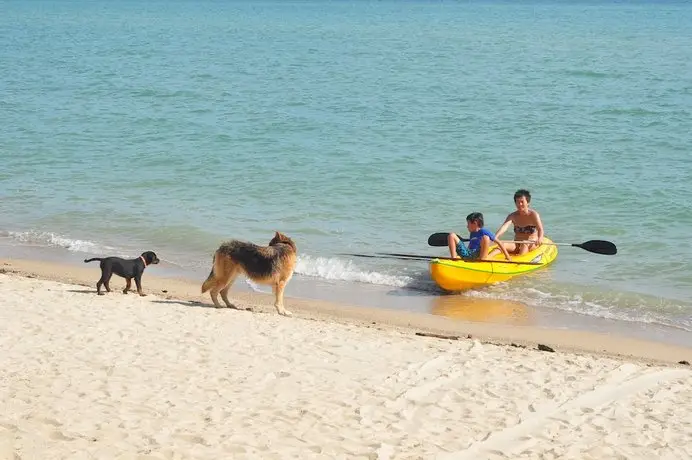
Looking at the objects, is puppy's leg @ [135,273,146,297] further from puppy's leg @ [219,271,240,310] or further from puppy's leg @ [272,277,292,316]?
puppy's leg @ [272,277,292,316]

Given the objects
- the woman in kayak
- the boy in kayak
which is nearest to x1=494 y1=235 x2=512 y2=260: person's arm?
the boy in kayak

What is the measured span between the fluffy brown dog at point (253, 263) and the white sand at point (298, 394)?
63 cm

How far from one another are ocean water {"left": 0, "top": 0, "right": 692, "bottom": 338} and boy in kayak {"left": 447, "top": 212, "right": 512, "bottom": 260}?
1.61 feet

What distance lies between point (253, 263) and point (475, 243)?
11.2 feet

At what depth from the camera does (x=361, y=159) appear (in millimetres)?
19875

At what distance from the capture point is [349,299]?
11.8m

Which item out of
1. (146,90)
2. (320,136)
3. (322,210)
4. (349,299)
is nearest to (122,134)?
(320,136)

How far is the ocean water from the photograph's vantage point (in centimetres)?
1326

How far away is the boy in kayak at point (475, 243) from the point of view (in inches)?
474

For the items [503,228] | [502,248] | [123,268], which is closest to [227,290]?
[123,268]

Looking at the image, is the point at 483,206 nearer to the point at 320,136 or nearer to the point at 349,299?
the point at 349,299

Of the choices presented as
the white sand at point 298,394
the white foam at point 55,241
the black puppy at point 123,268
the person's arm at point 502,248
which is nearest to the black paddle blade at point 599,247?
the person's arm at point 502,248

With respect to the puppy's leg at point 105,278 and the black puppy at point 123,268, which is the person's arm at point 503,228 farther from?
the puppy's leg at point 105,278

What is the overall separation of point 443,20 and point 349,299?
59424 millimetres
